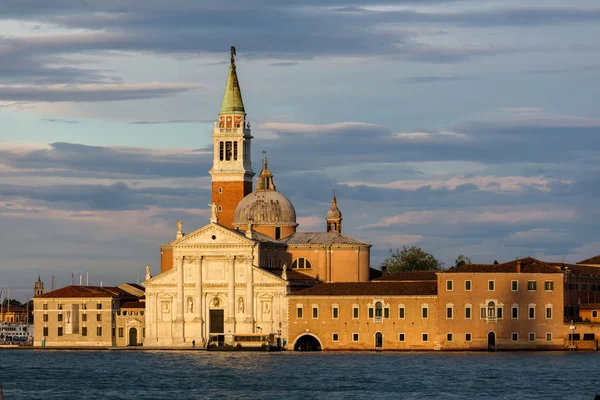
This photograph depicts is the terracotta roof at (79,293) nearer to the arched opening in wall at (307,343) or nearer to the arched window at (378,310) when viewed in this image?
the arched opening in wall at (307,343)

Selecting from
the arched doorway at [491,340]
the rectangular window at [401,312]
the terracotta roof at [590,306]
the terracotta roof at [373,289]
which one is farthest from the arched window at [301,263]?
the terracotta roof at [590,306]

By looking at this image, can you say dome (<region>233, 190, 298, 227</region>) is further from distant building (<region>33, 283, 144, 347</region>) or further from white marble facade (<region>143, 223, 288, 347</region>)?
distant building (<region>33, 283, 144, 347</region>)

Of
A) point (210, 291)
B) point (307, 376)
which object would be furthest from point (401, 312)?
point (307, 376)

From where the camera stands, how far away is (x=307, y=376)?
79.1m

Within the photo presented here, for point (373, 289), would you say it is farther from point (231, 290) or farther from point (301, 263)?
point (301, 263)

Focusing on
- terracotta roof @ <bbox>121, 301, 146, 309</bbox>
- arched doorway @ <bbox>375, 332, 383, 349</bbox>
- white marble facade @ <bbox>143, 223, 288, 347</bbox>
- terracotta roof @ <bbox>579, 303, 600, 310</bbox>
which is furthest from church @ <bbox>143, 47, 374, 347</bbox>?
terracotta roof @ <bbox>579, 303, 600, 310</bbox>

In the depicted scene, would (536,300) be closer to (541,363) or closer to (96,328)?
(541,363)

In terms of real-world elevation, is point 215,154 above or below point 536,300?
above

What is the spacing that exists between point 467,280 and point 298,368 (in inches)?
714

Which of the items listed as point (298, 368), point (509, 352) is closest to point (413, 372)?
point (298, 368)

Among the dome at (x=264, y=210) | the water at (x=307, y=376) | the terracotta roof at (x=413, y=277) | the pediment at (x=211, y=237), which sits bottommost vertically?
the water at (x=307, y=376)

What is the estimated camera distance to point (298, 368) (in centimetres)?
8512

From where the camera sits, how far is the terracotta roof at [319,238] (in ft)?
381

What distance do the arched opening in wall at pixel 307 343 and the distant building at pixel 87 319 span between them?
52.3ft
